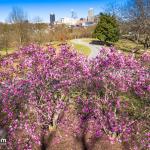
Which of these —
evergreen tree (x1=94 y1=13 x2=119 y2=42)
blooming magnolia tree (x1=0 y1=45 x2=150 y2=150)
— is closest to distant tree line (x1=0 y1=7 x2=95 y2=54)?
evergreen tree (x1=94 y1=13 x2=119 y2=42)

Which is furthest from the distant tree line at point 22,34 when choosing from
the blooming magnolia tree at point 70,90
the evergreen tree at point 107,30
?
the blooming magnolia tree at point 70,90

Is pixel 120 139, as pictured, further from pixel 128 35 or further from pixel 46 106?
pixel 128 35

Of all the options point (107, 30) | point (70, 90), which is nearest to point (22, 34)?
point (107, 30)

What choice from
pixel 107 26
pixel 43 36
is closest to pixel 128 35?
pixel 107 26

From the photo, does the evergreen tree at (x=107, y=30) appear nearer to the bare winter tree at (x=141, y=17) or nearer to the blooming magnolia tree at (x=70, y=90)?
the bare winter tree at (x=141, y=17)

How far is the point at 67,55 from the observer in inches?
458

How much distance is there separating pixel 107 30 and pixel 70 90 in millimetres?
46106

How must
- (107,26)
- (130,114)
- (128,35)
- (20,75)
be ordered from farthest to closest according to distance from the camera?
1. (128,35)
2. (107,26)
3. (130,114)
4. (20,75)

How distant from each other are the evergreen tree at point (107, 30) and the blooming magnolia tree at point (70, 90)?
44.0 m

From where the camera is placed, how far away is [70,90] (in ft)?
38.1

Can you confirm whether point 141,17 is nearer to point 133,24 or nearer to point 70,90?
point 133,24

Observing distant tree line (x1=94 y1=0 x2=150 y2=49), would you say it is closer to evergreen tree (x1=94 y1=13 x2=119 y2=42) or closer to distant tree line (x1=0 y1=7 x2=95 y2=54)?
evergreen tree (x1=94 y1=13 x2=119 y2=42)

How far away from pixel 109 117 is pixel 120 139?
102cm

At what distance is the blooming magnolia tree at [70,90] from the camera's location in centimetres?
1084
